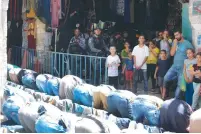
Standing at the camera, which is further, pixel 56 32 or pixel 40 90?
pixel 56 32

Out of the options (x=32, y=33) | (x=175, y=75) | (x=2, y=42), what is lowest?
(x=175, y=75)

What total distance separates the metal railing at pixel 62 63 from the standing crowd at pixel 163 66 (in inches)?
19.5

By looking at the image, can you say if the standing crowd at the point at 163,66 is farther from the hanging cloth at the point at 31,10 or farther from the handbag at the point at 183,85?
the hanging cloth at the point at 31,10

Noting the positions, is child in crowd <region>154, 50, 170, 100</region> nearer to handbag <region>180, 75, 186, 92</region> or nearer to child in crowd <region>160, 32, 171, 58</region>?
child in crowd <region>160, 32, 171, 58</region>

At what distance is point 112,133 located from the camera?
17.6 feet

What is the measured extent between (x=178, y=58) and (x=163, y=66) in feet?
2.05

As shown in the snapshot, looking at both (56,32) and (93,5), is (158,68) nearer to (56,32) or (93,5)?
(56,32)

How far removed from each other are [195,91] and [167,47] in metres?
1.75

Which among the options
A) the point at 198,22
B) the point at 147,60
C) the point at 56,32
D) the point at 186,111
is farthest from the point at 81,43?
the point at 186,111

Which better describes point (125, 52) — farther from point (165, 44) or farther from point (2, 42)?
point (2, 42)

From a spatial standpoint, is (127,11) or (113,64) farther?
(127,11)

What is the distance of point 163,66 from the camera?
8.95 m

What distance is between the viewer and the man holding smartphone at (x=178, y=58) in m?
8.20

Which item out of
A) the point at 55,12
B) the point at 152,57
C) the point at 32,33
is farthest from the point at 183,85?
the point at 32,33
